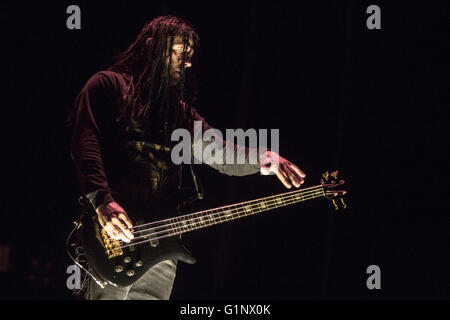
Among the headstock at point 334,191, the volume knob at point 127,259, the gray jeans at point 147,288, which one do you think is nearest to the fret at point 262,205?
the headstock at point 334,191

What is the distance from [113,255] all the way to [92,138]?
44cm

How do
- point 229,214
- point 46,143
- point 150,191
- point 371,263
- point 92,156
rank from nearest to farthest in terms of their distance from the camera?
point 92,156
point 150,191
point 229,214
point 46,143
point 371,263

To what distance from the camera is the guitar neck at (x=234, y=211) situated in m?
1.65

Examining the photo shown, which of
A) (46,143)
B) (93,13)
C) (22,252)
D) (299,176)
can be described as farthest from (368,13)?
(22,252)

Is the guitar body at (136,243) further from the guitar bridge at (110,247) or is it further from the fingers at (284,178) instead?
the fingers at (284,178)

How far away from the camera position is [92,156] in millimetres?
1501

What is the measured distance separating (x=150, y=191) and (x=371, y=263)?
186 centimetres

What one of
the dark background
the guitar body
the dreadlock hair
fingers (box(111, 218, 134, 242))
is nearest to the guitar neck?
the guitar body

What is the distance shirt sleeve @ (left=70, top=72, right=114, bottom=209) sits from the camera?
146 centimetres

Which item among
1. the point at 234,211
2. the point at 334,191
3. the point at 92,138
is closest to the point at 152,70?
the point at 92,138

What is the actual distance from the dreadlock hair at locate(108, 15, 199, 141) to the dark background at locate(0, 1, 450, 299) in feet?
2.63

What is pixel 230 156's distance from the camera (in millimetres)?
1981

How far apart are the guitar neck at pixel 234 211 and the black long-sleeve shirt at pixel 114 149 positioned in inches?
6.3

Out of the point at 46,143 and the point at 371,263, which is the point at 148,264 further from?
the point at 371,263
